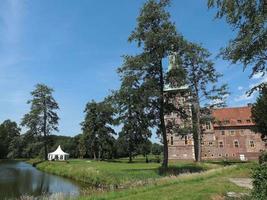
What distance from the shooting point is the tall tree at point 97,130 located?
63.4 meters

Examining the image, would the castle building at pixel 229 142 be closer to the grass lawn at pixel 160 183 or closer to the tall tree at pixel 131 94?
the grass lawn at pixel 160 183

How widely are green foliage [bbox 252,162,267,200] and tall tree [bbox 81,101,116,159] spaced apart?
174 feet

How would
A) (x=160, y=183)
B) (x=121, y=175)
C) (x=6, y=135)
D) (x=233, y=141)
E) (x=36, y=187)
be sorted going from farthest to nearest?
1. (x=6, y=135)
2. (x=233, y=141)
3. (x=36, y=187)
4. (x=121, y=175)
5. (x=160, y=183)

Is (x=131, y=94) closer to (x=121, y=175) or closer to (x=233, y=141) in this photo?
(x=121, y=175)

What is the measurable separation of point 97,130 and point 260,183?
55.6 meters

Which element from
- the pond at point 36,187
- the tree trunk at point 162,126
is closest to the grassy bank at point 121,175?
the tree trunk at point 162,126

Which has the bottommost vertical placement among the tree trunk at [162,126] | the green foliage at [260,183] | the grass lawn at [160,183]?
the grass lawn at [160,183]

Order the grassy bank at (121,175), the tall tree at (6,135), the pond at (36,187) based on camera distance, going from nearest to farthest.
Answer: the grassy bank at (121,175) < the pond at (36,187) < the tall tree at (6,135)

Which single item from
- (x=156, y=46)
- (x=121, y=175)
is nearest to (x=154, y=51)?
(x=156, y=46)

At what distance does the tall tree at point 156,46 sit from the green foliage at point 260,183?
607 inches

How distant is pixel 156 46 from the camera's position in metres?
26.5

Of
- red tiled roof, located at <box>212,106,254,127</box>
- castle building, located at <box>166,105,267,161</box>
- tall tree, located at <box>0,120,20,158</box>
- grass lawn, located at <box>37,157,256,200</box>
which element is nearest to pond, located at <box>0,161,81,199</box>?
grass lawn, located at <box>37,157,256,200</box>

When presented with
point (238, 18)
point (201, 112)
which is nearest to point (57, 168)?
point (201, 112)

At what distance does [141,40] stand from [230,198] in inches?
696
